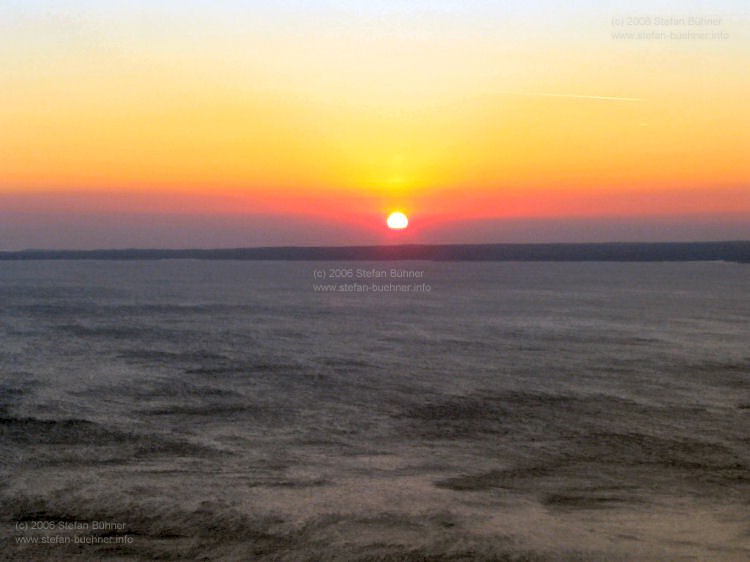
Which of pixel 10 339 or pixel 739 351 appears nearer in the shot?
pixel 739 351

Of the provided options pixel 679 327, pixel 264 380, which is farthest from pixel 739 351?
pixel 264 380

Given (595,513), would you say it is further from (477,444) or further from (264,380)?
(264,380)

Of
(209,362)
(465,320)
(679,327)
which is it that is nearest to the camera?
(209,362)

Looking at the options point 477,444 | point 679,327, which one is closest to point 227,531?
point 477,444

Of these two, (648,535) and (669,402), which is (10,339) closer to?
(669,402)

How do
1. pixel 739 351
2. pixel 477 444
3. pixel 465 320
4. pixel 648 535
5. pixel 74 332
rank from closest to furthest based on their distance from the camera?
pixel 648 535, pixel 477 444, pixel 739 351, pixel 74 332, pixel 465 320

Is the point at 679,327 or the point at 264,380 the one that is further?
the point at 679,327
